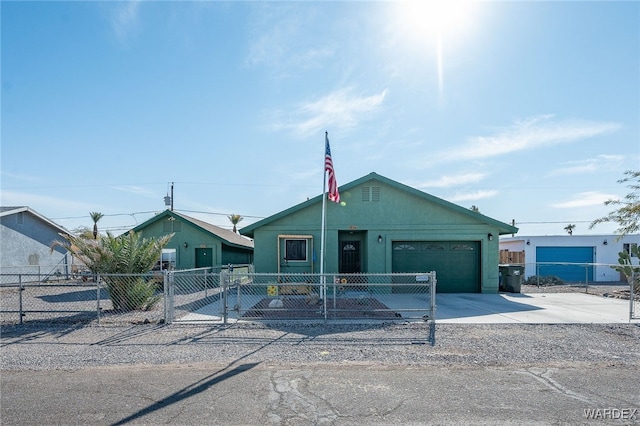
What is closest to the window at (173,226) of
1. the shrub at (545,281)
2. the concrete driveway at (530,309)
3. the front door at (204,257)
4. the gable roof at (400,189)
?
the front door at (204,257)

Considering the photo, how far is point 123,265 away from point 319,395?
8668 millimetres

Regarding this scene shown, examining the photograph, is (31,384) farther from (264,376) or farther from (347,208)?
(347,208)

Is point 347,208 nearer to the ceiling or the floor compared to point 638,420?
nearer to the ceiling

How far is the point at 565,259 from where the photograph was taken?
26.7 m

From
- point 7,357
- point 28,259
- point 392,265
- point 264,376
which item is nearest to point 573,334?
point 264,376

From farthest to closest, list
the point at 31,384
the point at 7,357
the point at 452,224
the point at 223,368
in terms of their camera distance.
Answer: the point at 452,224, the point at 7,357, the point at 223,368, the point at 31,384

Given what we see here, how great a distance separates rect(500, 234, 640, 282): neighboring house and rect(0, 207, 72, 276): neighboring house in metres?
29.6

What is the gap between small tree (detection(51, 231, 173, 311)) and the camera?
11.4m

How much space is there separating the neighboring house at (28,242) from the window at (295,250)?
14.8 meters

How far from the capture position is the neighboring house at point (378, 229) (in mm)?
16406

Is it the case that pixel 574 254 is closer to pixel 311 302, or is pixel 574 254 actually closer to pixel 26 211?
pixel 311 302

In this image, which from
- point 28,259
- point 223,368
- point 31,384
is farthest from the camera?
point 28,259

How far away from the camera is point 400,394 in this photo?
5.20m

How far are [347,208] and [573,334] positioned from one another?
9.39 meters
